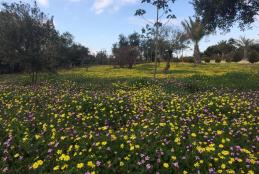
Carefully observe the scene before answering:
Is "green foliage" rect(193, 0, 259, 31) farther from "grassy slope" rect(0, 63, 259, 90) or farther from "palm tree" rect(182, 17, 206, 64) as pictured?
"palm tree" rect(182, 17, 206, 64)

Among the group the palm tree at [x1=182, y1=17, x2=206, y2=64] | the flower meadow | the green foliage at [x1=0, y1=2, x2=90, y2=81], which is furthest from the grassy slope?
the palm tree at [x1=182, y1=17, x2=206, y2=64]

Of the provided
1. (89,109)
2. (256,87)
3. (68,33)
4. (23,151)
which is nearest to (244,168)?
(23,151)

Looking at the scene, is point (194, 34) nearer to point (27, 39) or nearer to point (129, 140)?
point (27, 39)

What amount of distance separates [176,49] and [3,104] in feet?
180

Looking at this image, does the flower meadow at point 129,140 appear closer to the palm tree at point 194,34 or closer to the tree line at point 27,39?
the tree line at point 27,39

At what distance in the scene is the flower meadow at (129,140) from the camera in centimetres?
544

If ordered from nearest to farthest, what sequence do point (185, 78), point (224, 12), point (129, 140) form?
1. point (129, 140)
2. point (224, 12)
3. point (185, 78)

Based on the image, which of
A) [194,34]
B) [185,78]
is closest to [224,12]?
[185,78]

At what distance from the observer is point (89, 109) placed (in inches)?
388

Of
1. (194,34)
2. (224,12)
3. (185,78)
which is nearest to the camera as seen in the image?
(224,12)

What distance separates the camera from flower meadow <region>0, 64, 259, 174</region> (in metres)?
5.44

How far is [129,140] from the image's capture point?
6.37m

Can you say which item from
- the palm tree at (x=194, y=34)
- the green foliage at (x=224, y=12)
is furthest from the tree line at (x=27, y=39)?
the palm tree at (x=194, y=34)

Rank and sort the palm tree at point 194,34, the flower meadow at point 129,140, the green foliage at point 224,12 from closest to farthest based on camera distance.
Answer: the flower meadow at point 129,140 < the green foliage at point 224,12 < the palm tree at point 194,34
